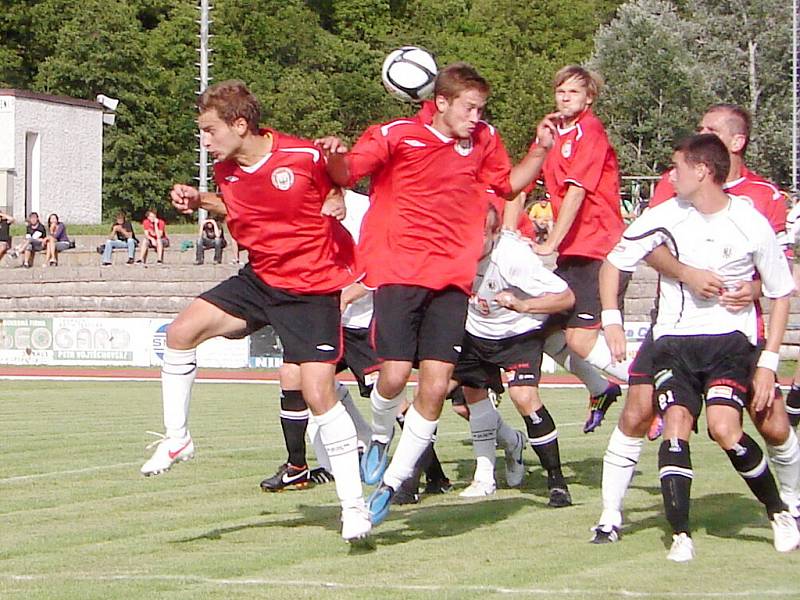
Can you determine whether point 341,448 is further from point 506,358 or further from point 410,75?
point 410,75

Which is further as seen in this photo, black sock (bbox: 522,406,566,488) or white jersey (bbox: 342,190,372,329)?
white jersey (bbox: 342,190,372,329)

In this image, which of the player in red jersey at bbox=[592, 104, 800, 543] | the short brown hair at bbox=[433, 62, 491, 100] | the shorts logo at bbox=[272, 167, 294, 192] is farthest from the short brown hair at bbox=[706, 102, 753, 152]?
the shorts logo at bbox=[272, 167, 294, 192]

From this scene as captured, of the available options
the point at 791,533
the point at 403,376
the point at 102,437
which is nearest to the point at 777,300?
the point at 791,533

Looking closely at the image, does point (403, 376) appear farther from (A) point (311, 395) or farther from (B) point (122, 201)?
(B) point (122, 201)

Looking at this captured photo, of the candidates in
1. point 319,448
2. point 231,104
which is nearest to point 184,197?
point 231,104

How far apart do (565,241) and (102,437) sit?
17.3 feet

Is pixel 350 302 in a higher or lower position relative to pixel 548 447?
higher

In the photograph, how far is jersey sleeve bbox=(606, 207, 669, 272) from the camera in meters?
7.32

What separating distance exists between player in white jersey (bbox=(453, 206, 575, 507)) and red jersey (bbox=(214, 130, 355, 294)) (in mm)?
1578

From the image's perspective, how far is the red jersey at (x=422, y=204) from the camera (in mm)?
8039

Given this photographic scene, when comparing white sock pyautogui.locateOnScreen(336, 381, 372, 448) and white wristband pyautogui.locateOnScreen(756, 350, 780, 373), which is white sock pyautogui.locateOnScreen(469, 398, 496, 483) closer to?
white sock pyautogui.locateOnScreen(336, 381, 372, 448)

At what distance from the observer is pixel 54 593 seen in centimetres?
624

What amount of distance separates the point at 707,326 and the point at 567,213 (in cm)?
259

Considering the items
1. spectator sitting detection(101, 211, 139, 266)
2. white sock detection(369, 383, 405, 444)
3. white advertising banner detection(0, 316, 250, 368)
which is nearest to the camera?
white sock detection(369, 383, 405, 444)
